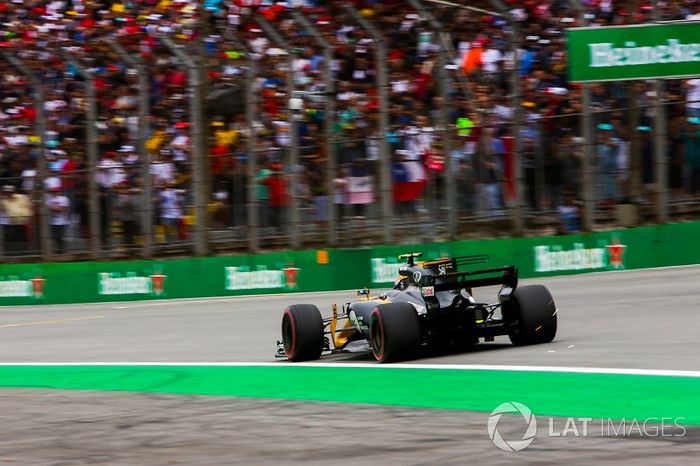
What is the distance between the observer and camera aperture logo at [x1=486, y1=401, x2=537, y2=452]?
5.66m

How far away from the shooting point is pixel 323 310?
15.6 metres

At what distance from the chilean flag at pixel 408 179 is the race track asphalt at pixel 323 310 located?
6.58 feet

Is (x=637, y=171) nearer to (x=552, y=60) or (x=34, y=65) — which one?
(x=552, y=60)

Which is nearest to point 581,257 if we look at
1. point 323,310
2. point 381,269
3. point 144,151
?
point 381,269

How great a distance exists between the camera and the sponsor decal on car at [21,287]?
73.4ft

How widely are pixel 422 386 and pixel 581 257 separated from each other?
10345mm

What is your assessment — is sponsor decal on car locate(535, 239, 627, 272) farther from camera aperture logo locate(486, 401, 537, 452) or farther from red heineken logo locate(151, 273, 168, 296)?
camera aperture logo locate(486, 401, 537, 452)

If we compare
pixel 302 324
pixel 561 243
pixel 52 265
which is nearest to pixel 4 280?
pixel 52 265

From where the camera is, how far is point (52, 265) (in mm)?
22078

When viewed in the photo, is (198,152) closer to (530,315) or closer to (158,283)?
(158,283)

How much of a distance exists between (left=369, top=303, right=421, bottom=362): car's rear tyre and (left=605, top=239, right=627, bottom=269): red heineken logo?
9.20m

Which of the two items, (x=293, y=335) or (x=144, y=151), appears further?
(x=144, y=151)

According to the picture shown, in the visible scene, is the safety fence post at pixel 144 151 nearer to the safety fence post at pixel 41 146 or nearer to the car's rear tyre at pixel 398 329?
the safety fence post at pixel 41 146

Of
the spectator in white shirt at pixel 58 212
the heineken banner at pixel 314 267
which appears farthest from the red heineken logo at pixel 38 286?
the spectator in white shirt at pixel 58 212
